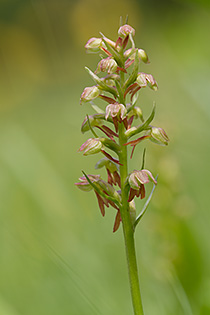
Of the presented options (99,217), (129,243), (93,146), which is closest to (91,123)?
(93,146)

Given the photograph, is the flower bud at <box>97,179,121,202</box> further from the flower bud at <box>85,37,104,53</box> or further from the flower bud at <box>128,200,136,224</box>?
the flower bud at <box>85,37,104,53</box>

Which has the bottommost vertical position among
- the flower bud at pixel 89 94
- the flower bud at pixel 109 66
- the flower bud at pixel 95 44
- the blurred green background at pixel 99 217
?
the blurred green background at pixel 99 217

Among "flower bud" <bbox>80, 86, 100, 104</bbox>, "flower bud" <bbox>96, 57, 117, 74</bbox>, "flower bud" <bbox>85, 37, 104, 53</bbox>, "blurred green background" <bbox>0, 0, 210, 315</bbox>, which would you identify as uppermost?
"flower bud" <bbox>85, 37, 104, 53</bbox>

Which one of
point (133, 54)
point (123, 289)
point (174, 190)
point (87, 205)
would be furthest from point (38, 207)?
point (133, 54)

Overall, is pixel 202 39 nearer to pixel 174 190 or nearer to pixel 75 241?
pixel 75 241

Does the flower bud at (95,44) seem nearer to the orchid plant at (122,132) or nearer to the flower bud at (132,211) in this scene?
the orchid plant at (122,132)

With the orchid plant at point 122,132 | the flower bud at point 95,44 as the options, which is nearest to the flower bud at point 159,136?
the orchid plant at point 122,132

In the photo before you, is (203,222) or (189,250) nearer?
(189,250)

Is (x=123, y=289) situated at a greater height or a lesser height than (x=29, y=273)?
lesser

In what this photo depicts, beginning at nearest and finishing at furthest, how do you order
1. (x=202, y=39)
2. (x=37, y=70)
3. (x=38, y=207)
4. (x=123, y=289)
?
(x=123, y=289) < (x=38, y=207) < (x=202, y=39) < (x=37, y=70)

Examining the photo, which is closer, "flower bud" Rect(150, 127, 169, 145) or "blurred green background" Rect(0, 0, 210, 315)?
"flower bud" Rect(150, 127, 169, 145)

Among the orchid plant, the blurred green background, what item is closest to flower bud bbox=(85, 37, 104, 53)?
the orchid plant
